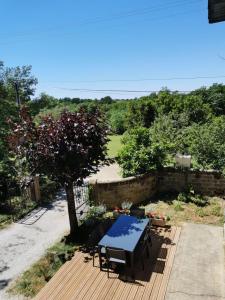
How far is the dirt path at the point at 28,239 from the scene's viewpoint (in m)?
7.76

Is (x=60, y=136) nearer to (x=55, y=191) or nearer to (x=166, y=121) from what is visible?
(x=55, y=191)

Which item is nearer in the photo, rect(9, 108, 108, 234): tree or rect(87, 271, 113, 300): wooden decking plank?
rect(87, 271, 113, 300): wooden decking plank

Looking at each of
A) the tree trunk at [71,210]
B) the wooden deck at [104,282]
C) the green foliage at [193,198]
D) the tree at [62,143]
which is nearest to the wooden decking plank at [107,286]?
the wooden deck at [104,282]

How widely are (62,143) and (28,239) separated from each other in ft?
11.3

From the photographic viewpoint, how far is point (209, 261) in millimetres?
7605

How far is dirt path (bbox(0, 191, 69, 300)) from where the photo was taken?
776 centimetres

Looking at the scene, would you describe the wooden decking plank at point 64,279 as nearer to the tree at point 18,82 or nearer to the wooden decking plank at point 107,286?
the wooden decking plank at point 107,286

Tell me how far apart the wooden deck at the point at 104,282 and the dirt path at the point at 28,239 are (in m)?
1.16

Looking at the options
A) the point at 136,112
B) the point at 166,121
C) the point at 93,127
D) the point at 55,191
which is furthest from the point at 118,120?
the point at 93,127

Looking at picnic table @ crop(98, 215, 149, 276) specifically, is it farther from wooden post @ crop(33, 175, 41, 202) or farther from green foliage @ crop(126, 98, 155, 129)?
green foliage @ crop(126, 98, 155, 129)

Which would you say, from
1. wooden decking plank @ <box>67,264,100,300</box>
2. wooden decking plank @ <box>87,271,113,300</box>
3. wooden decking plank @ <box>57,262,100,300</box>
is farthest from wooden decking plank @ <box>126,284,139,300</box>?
wooden decking plank @ <box>57,262,100,300</box>

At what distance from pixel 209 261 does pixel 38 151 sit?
213 inches

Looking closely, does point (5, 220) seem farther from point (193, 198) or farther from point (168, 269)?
point (193, 198)

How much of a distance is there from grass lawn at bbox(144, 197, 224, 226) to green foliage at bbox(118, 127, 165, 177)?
1.47 m
